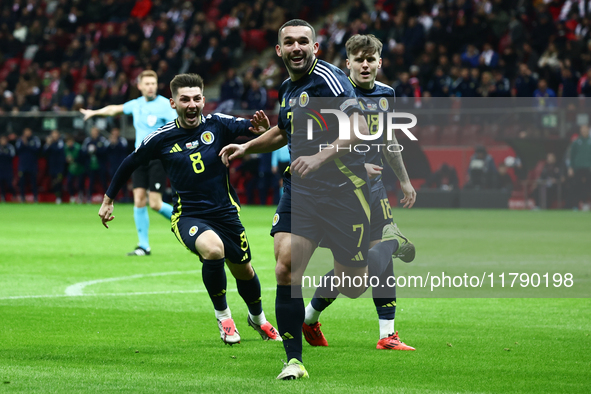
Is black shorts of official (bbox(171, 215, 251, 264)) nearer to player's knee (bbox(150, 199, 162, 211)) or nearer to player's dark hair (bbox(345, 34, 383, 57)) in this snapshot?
player's dark hair (bbox(345, 34, 383, 57))

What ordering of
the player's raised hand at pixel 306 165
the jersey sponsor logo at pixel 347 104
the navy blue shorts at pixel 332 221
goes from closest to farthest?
the player's raised hand at pixel 306 165 → the jersey sponsor logo at pixel 347 104 → the navy blue shorts at pixel 332 221

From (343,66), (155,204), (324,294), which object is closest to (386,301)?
(324,294)

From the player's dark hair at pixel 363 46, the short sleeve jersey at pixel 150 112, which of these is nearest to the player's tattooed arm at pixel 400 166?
the player's dark hair at pixel 363 46

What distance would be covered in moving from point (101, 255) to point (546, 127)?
11.3 meters

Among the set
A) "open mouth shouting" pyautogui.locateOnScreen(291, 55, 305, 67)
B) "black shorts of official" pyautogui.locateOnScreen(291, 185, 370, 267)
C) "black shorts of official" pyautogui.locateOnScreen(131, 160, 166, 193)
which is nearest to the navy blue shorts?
"black shorts of official" pyautogui.locateOnScreen(291, 185, 370, 267)

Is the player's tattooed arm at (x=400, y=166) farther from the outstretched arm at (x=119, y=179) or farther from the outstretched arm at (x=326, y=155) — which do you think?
the outstretched arm at (x=119, y=179)

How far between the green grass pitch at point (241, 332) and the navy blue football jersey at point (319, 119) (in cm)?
107

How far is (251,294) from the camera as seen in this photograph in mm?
5980

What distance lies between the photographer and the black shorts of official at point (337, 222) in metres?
4.92

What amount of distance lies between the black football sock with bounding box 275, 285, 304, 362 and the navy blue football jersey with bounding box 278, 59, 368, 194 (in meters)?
0.60

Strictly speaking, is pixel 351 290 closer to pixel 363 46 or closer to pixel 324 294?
pixel 324 294

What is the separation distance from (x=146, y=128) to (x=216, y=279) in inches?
227

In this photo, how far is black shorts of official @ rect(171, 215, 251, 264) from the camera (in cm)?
588

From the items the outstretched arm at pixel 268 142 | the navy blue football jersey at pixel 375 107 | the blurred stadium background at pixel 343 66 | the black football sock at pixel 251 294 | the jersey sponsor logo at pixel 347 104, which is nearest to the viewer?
the jersey sponsor logo at pixel 347 104
